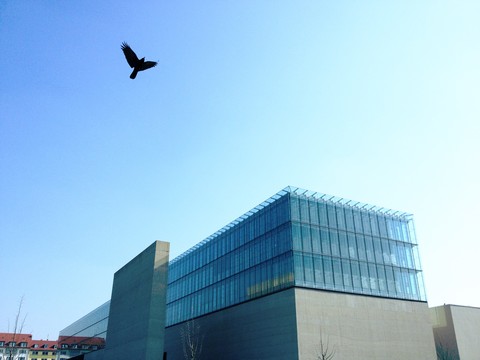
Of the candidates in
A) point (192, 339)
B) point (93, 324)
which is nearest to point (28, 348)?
point (93, 324)

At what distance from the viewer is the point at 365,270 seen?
5644 cm

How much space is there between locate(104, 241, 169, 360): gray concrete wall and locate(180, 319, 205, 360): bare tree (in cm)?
1118

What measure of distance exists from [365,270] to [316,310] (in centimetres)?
1084

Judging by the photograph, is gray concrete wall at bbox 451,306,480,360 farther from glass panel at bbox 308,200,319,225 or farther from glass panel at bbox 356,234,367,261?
glass panel at bbox 308,200,319,225

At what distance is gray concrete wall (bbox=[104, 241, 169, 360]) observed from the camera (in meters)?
51.9

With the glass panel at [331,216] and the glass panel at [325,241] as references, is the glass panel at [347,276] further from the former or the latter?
the glass panel at [331,216]

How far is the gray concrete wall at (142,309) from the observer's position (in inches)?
2045

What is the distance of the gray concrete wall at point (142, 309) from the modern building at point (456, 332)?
4743 centimetres

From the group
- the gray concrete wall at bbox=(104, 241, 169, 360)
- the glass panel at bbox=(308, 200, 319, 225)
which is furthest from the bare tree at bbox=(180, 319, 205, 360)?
the glass panel at bbox=(308, 200, 319, 225)

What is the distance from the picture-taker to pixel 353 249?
5712cm

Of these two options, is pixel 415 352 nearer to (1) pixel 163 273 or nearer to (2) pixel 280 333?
(2) pixel 280 333

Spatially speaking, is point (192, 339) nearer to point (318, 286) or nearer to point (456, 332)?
point (318, 286)

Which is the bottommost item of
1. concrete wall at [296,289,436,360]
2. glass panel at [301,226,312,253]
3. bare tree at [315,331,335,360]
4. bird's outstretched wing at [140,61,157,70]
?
bare tree at [315,331,335,360]

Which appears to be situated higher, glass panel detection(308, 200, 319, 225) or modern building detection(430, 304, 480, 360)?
glass panel detection(308, 200, 319, 225)
